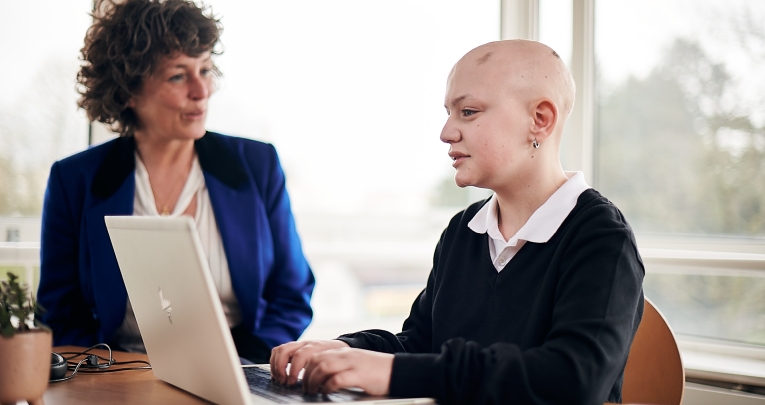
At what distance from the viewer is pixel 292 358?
1.20 meters

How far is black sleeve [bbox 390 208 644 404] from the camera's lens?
3.43 feet

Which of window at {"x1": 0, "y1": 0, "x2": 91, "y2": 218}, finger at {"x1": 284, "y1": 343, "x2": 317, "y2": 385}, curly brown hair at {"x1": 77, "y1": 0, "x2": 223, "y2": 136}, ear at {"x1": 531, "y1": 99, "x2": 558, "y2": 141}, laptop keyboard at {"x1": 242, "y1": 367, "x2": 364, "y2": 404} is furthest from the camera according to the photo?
window at {"x1": 0, "y1": 0, "x2": 91, "y2": 218}

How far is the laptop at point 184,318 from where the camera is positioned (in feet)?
2.96

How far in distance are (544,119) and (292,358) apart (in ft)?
2.12

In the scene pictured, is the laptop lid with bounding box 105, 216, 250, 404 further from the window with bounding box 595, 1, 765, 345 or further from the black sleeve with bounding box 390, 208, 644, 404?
the window with bounding box 595, 1, 765, 345

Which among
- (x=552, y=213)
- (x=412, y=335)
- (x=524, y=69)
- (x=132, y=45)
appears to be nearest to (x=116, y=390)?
(x=412, y=335)

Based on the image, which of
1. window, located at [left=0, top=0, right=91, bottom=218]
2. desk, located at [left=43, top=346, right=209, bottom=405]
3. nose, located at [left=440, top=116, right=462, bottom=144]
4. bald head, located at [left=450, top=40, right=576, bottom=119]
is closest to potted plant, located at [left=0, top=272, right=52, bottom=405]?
desk, located at [left=43, top=346, right=209, bottom=405]

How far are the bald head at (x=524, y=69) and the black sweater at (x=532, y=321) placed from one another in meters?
0.21

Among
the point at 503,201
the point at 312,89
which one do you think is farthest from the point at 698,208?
the point at 312,89

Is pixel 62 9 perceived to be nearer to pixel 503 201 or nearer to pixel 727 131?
pixel 503 201

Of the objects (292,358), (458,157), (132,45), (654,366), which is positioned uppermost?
(132,45)

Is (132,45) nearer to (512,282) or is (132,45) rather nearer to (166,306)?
(166,306)

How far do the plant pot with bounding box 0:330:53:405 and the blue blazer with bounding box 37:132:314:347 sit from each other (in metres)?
0.95

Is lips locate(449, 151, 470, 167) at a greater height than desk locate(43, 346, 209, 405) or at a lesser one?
greater
